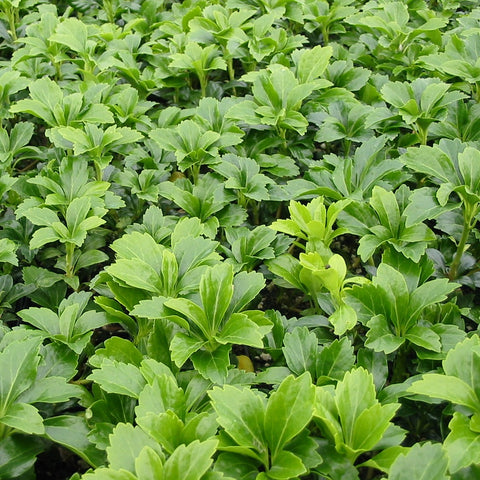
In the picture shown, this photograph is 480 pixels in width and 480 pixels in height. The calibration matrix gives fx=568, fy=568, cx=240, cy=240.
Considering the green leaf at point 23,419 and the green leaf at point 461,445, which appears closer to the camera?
the green leaf at point 461,445

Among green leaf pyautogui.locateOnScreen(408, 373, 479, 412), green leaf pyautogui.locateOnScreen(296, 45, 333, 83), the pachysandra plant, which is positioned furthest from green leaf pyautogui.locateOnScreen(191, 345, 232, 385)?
green leaf pyautogui.locateOnScreen(296, 45, 333, 83)

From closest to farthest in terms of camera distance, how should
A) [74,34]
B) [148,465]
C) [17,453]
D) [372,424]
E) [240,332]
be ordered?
[148,465], [372,424], [17,453], [240,332], [74,34]

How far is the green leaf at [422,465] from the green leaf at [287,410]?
0.21 metres

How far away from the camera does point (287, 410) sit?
1.24m

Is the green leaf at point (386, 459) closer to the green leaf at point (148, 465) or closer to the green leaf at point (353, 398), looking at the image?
the green leaf at point (353, 398)

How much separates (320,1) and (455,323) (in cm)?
205

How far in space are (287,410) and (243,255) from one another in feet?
2.40

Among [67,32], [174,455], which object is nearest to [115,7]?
[67,32]

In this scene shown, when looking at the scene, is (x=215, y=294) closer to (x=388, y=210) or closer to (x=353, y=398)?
(x=353, y=398)

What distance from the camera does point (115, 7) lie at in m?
3.36

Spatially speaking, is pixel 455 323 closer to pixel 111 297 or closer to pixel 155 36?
pixel 111 297

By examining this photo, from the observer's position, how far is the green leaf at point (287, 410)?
1229mm

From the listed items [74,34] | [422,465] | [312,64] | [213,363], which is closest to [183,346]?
[213,363]

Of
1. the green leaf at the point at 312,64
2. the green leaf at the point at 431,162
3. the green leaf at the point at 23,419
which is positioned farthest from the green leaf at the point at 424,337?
the green leaf at the point at 312,64
